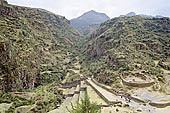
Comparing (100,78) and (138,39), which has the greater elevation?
(138,39)

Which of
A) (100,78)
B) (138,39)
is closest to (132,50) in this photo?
(138,39)

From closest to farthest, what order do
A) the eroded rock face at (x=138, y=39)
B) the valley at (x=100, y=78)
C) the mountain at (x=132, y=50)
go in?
1. the valley at (x=100, y=78)
2. the mountain at (x=132, y=50)
3. the eroded rock face at (x=138, y=39)

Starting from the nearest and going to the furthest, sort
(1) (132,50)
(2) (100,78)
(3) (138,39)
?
(2) (100,78), (1) (132,50), (3) (138,39)

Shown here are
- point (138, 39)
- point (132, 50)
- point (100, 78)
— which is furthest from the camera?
point (138, 39)

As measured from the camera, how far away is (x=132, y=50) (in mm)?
42031

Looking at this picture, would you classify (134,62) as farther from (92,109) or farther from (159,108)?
(92,109)

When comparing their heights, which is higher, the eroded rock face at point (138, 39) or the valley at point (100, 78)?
the eroded rock face at point (138, 39)

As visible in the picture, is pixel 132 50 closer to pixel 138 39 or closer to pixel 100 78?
pixel 138 39

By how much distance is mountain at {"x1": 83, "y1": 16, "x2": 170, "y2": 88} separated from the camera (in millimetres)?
34125

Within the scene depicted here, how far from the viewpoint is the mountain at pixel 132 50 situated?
34125 millimetres

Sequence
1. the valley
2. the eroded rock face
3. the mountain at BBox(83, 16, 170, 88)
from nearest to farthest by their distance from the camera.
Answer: the valley → the mountain at BBox(83, 16, 170, 88) → the eroded rock face

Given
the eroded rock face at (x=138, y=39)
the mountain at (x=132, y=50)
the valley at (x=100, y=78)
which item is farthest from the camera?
the eroded rock face at (x=138, y=39)

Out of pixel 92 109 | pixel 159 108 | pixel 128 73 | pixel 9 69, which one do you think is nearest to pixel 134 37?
pixel 128 73

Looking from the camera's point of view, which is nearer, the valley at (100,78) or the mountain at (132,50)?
the valley at (100,78)
